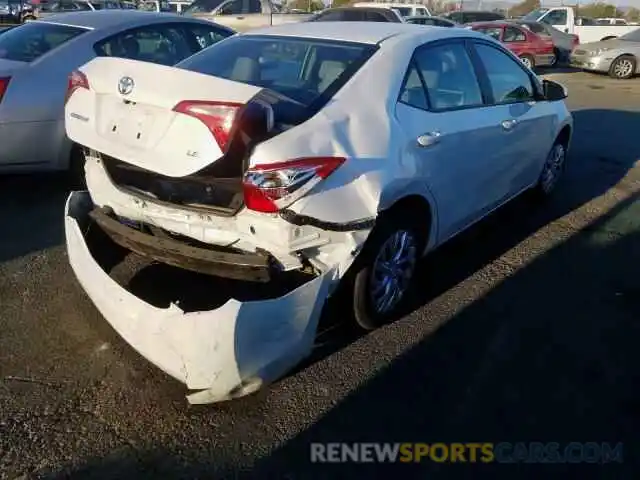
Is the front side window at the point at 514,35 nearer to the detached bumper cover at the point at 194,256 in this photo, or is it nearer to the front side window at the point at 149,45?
the front side window at the point at 149,45

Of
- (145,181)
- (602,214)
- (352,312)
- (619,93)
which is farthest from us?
(619,93)

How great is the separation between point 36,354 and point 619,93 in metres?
14.1

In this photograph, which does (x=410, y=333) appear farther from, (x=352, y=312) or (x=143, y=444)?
(x=143, y=444)

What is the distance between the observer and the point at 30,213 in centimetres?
483

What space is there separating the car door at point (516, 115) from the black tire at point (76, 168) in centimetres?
329

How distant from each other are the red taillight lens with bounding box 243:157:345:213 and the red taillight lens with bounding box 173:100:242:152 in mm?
187

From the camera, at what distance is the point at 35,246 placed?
4250mm

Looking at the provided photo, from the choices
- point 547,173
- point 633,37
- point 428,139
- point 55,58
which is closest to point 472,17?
point 633,37

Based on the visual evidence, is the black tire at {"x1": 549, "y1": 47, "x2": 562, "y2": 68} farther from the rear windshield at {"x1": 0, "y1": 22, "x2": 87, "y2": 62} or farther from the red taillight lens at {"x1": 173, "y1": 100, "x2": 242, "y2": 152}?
the red taillight lens at {"x1": 173, "y1": 100, "x2": 242, "y2": 152}

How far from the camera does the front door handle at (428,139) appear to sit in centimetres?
321

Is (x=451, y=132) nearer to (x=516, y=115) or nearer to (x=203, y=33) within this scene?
(x=516, y=115)

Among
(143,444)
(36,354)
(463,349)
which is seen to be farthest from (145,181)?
(463,349)

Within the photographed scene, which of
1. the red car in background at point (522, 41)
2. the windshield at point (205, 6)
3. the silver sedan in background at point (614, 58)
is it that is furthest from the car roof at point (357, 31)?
the windshield at point (205, 6)

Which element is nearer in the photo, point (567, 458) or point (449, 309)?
point (567, 458)
